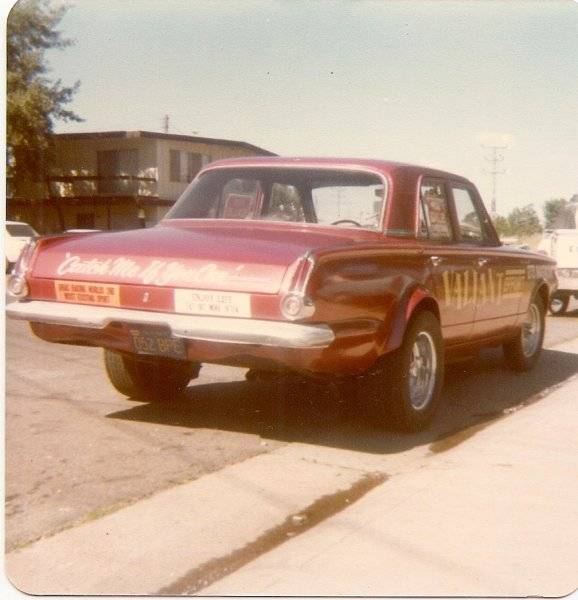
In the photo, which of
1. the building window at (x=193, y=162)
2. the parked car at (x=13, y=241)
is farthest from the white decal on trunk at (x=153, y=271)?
the building window at (x=193, y=162)

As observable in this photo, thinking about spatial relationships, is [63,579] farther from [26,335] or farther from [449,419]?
[26,335]

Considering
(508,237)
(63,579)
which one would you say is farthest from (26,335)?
(63,579)

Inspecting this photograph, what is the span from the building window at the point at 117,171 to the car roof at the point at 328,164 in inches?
482

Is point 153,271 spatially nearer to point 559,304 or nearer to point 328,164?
point 328,164

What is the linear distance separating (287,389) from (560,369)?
9.78ft

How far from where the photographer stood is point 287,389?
20.0ft

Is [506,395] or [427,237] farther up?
A: [427,237]

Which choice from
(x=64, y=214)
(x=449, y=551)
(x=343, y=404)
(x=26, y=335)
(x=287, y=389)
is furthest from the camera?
(x=64, y=214)

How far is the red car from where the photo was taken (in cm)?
411

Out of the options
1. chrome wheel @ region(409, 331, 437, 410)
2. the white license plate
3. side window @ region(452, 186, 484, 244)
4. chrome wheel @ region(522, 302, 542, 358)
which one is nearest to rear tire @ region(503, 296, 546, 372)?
chrome wheel @ region(522, 302, 542, 358)

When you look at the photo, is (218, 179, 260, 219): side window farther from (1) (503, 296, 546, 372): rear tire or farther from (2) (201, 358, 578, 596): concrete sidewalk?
(1) (503, 296, 546, 372): rear tire

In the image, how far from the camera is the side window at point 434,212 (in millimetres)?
5379

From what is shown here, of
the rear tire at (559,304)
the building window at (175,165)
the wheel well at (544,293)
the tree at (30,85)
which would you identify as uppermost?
the building window at (175,165)

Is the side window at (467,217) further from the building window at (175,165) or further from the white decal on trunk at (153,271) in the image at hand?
the building window at (175,165)
